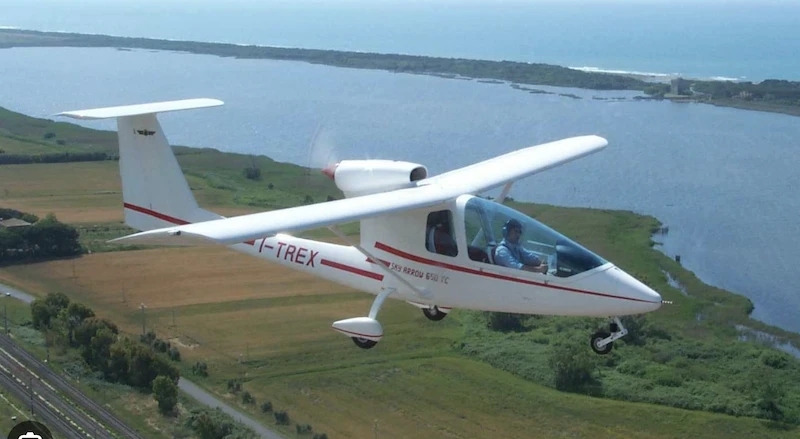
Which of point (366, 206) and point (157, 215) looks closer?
point (366, 206)

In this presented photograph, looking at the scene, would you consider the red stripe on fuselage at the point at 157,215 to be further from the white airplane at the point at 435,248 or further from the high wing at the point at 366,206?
the high wing at the point at 366,206

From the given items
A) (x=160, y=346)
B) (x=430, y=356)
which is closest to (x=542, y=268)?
(x=430, y=356)

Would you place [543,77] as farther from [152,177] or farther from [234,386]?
[152,177]

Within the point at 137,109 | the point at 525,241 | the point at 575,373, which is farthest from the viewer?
the point at 575,373

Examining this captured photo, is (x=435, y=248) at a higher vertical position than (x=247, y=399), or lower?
higher

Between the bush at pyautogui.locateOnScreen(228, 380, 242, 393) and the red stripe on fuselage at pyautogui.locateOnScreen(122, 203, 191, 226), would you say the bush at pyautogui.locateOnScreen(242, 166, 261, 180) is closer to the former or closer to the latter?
the bush at pyautogui.locateOnScreen(228, 380, 242, 393)

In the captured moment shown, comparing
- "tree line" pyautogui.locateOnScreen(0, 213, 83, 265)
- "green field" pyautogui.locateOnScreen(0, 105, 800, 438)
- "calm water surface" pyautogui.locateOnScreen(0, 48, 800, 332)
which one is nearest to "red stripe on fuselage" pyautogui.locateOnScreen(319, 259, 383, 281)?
"calm water surface" pyautogui.locateOnScreen(0, 48, 800, 332)

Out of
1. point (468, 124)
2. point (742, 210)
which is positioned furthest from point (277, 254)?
point (468, 124)
